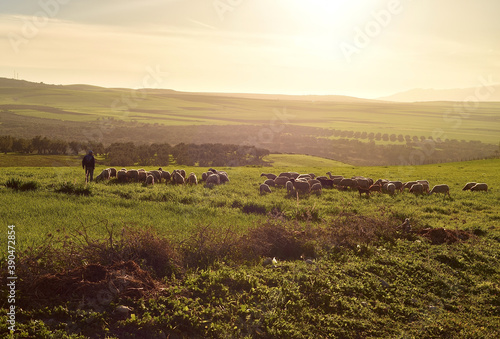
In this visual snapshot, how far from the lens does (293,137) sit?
379 ft

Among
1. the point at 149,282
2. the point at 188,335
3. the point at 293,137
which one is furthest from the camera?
the point at 293,137

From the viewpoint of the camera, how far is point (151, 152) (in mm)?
49156

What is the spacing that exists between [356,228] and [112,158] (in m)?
36.5

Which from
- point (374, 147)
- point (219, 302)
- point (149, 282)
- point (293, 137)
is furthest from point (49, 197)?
point (293, 137)

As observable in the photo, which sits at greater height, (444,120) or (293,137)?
(444,120)

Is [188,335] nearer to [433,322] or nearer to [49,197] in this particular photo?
[433,322]

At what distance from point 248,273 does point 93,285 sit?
390cm

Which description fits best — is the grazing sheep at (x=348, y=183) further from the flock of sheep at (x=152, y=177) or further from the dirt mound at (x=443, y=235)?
the dirt mound at (x=443, y=235)

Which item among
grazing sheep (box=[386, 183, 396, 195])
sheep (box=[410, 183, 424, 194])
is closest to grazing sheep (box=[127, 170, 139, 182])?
grazing sheep (box=[386, 183, 396, 195])

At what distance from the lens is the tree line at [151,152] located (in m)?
44.9

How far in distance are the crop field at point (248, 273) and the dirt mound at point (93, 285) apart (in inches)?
1.2

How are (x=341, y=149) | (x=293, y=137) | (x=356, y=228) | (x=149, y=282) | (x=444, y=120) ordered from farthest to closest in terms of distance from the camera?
(x=444, y=120) < (x=293, y=137) < (x=341, y=149) < (x=356, y=228) < (x=149, y=282)

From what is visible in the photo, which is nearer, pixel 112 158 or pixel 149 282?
pixel 149 282

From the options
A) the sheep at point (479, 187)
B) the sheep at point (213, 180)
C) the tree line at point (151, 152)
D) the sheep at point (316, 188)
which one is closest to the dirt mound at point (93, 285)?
the sheep at point (316, 188)
